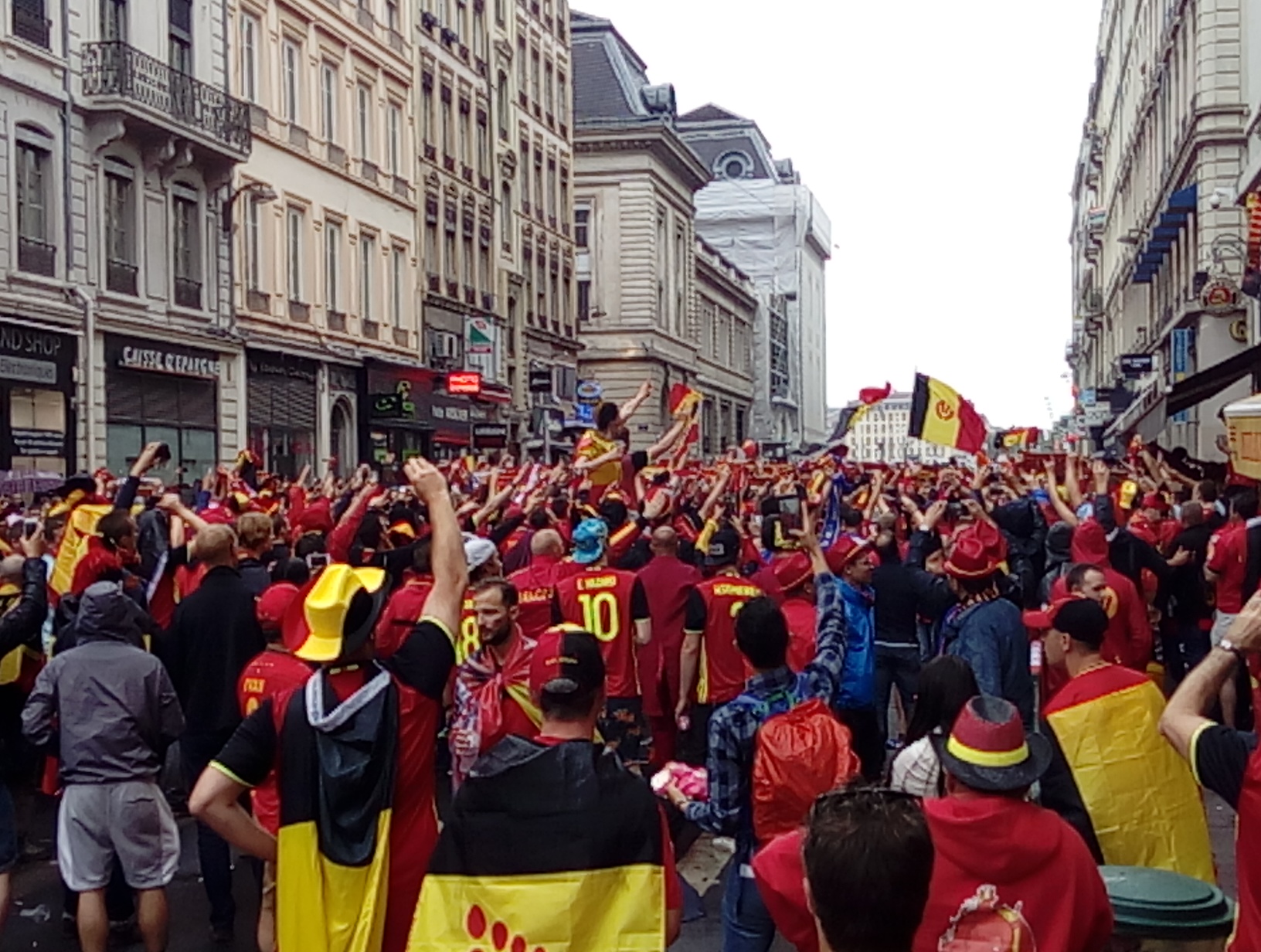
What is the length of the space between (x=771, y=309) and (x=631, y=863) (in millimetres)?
97743

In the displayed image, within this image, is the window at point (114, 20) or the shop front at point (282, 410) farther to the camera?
the shop front at point (282, 410)

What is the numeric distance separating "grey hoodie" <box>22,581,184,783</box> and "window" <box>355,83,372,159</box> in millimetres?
30961

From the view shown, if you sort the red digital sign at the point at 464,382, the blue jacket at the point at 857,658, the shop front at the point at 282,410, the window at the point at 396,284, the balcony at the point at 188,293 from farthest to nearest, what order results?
the red digital sign at the point at 464,382 < the window at the point at 396,284 < the shop front at the point at 282,410 < the balcony at the point at 188,293 < the blue jacket at the point at 857,658

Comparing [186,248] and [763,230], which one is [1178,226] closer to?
[186,248]

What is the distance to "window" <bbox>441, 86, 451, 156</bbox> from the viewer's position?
42472mm

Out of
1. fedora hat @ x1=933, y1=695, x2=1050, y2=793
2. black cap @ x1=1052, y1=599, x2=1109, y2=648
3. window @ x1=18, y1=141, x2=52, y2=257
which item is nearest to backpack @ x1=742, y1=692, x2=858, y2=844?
fedora hat @ x1=933, y1=695, x2=1050, y2=793

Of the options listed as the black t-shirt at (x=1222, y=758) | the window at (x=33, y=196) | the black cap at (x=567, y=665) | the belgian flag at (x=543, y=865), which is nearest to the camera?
the black t-shirt at (x=1222, y=758)

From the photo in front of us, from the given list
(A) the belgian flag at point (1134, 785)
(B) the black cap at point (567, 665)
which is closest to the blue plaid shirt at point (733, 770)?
(B) the black cap at point (567, 665)

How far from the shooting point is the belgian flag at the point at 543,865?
3746 mm

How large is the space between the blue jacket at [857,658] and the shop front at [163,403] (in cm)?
1824

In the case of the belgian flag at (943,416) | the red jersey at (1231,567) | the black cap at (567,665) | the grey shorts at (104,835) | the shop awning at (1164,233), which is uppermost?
the shop awning at (1164,233)

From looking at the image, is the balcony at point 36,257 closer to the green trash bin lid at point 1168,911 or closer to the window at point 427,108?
the window at point 427,108

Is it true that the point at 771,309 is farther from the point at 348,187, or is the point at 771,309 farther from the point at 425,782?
the point at 425,782

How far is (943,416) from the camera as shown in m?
22.5
